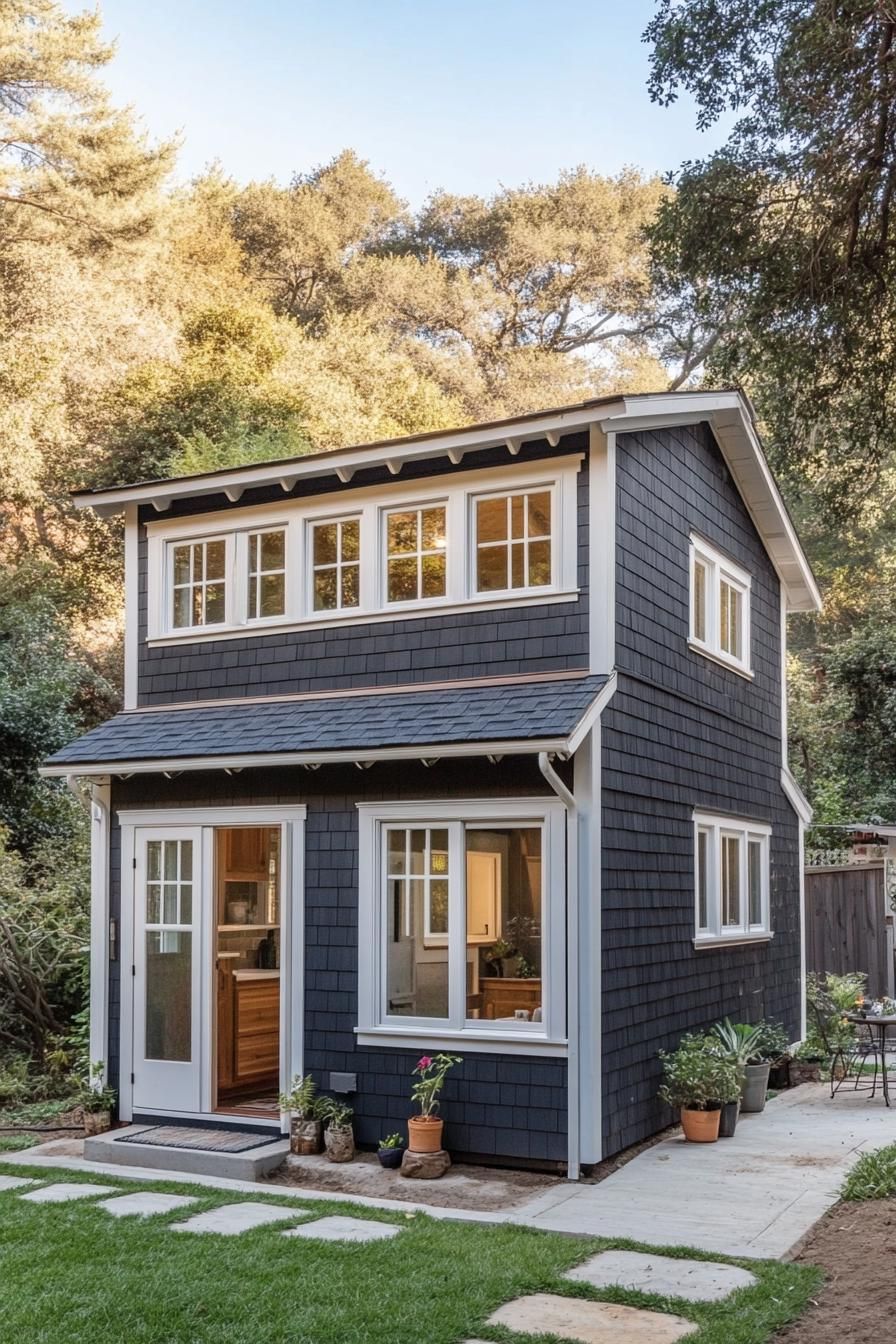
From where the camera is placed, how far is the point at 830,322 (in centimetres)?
879

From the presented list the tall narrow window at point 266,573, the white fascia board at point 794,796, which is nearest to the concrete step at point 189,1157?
the tall narrow window at point 266,573

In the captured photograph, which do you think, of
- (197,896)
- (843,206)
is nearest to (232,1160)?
(197,896)

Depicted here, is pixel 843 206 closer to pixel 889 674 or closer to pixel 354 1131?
pixel 354 1131

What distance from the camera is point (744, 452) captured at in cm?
1160

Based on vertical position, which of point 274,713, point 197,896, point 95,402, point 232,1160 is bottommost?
point 232,1160

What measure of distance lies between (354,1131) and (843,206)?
6657mm

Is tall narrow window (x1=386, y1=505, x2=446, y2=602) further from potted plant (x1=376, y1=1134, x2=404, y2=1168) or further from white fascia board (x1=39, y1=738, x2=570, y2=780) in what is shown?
potted plant (x1=376, y1=1134, x2=404, y2=1168)

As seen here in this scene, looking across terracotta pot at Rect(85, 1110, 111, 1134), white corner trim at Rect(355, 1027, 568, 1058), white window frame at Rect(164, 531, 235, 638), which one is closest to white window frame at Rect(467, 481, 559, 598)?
white window frame at Rect(164, 531, 235, 638)

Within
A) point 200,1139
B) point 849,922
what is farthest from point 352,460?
point 849,922

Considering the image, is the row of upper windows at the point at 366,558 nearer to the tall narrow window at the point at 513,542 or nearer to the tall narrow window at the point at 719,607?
the tall narrow window at the point at 513,542

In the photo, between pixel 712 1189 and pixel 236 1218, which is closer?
pixel 236 1218

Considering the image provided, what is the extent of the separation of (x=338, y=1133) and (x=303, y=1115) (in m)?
0.41

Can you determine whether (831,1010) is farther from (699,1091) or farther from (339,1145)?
(339,1145)

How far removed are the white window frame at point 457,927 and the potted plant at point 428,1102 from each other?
5.7 inches
